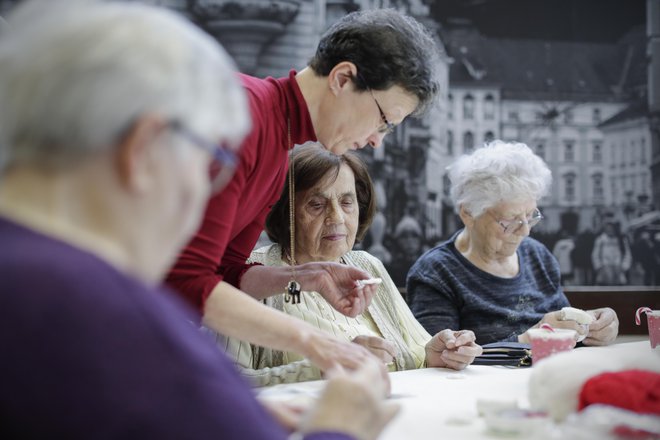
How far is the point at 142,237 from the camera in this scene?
874 mm

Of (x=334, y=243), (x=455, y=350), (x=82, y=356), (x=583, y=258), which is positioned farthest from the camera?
(x=583, y=258)

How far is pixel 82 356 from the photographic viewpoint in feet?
2.47

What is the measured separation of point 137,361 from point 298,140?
130 cm

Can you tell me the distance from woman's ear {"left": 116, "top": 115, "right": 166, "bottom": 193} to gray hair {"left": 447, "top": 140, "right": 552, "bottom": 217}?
2.76 meters

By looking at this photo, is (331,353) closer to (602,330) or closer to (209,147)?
(209,147)

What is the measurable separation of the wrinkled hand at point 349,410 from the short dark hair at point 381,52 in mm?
1033

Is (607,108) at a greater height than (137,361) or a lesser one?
greater

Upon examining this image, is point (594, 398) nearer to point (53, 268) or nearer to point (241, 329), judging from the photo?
point (241, 329)

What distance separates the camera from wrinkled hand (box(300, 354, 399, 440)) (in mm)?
1007

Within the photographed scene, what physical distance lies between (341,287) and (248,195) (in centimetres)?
54

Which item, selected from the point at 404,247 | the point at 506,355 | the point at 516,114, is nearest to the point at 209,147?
the point at 506,355

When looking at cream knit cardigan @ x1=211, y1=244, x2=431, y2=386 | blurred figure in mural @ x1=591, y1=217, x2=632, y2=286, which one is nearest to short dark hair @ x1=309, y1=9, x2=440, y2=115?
cream knit cardigan @ x1=211, y1=244, x2=431, y2=386

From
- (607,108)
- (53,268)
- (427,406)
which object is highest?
(607,108)

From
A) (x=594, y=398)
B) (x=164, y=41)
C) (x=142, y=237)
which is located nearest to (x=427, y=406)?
(x=594, y=398)
